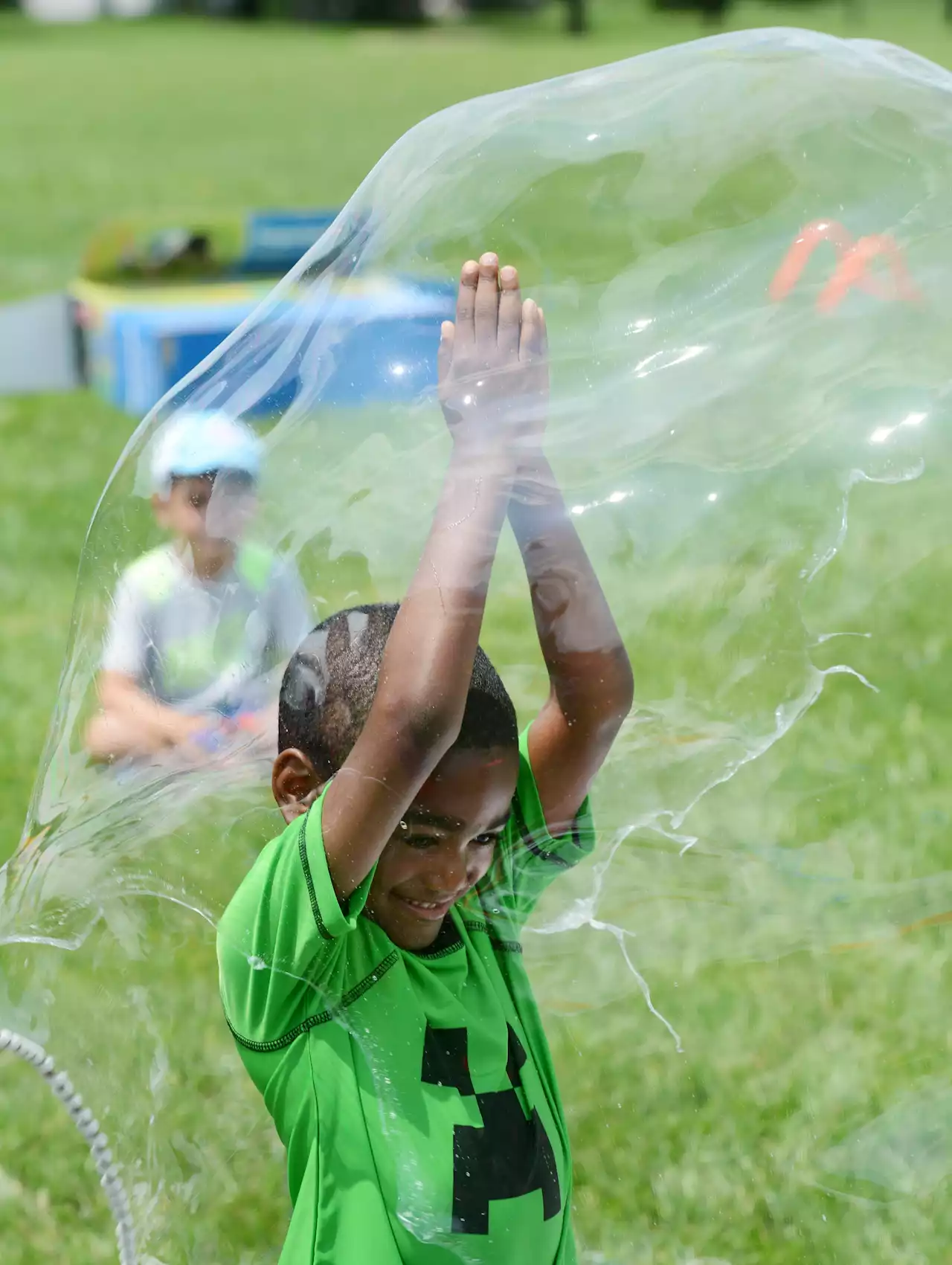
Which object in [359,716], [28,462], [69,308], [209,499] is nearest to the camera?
[359,716]

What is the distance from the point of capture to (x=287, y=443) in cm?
173

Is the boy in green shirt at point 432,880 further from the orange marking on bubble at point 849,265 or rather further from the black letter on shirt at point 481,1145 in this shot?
the orange marking on bubble at point 849,265

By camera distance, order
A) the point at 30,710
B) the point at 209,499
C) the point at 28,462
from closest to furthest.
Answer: the point at 209,499, the point at 30,710, the point at 28,462

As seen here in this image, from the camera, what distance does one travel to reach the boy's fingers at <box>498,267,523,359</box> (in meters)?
1.63

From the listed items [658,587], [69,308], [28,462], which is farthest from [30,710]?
[69,308]

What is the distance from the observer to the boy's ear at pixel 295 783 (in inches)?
63.4

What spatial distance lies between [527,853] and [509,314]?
1.85ft

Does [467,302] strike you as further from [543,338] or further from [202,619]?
[202,619]

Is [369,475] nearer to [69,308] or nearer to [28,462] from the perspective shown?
[28,462]

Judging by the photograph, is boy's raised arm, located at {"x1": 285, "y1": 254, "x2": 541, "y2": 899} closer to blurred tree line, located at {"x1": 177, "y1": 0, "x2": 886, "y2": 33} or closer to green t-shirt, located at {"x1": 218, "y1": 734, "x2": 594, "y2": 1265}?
green t-shirt, located at {"x1": 218, "y1": 734, "x2": 594, "y2": 1265}

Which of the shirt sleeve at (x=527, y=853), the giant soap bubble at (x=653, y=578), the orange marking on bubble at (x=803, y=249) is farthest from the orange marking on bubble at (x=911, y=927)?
the orange marking on bubble at (x=803, y=249)

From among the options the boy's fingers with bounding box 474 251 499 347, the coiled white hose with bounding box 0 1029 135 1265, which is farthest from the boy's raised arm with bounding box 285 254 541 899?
the coiled white hose with bounding box 0 1029 135 1265

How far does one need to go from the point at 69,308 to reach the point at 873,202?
6.90m

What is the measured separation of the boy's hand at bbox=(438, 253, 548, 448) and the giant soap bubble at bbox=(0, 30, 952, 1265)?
0.04 meters
